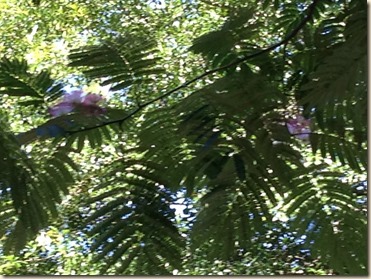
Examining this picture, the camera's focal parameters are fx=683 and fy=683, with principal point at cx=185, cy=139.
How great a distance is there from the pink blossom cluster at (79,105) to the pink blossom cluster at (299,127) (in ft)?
0.73

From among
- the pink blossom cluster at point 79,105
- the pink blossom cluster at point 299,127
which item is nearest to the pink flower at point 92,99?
the pink blossom cluster at point 79,105

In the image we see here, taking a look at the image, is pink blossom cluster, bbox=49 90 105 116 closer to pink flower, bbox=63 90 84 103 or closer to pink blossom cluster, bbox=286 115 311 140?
pink flower, bbox=63 90 84 103

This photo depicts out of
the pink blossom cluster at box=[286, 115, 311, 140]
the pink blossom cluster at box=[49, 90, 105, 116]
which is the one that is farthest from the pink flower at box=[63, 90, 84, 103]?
the pink blossom cluster at box=[286, 115, 311, 140]

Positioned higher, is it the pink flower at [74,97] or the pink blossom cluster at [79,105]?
the pink flower at [74,97]

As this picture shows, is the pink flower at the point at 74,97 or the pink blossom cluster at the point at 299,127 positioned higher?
the pink flower at the point at 74,97

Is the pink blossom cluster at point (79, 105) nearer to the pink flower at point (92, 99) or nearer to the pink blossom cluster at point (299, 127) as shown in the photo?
the pink flower at point (92, 99)

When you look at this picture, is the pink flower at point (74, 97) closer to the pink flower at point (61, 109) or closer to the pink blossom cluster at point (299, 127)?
the pink flower at point (61, 109)

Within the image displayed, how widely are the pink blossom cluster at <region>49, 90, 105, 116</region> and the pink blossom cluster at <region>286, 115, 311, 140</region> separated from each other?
22 centimetres

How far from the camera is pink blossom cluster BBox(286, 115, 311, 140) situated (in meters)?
0.77

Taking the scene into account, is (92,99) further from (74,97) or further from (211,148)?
(211,148)

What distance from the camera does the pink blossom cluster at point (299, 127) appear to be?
77 cm

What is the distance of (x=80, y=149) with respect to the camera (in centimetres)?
80

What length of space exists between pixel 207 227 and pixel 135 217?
9 centimetres

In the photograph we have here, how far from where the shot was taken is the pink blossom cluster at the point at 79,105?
2.66 feet
